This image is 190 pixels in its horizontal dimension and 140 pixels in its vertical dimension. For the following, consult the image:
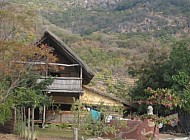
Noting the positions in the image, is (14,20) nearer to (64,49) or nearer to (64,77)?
(64,49)

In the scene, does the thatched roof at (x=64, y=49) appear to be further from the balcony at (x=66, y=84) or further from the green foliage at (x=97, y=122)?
the green foliage at (x=97, y=122)

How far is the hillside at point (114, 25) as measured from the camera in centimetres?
→ 5241

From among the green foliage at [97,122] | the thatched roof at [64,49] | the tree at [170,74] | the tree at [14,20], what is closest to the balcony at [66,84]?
the thatched roof at [64,49]

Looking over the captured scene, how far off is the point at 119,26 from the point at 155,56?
46724 millimetres

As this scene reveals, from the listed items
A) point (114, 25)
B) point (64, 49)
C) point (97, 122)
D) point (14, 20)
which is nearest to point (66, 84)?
point (64, 49)

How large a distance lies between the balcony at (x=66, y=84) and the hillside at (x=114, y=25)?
1790 centimetres

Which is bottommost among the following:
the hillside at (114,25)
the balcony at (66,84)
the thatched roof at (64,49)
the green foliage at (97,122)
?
the green foliage at (97,122)

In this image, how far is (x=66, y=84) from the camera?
2652cm

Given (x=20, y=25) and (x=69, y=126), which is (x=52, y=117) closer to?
(x=69, y=126)

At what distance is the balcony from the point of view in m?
26.4

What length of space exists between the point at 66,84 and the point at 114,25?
51.8 metres

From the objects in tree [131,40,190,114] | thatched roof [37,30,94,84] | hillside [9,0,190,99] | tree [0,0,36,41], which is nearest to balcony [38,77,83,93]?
thatched roof [37,30,94,84]

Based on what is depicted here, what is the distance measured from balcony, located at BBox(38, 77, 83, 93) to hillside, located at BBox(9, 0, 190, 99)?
17898 mm

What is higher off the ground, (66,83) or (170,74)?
(170,74)
